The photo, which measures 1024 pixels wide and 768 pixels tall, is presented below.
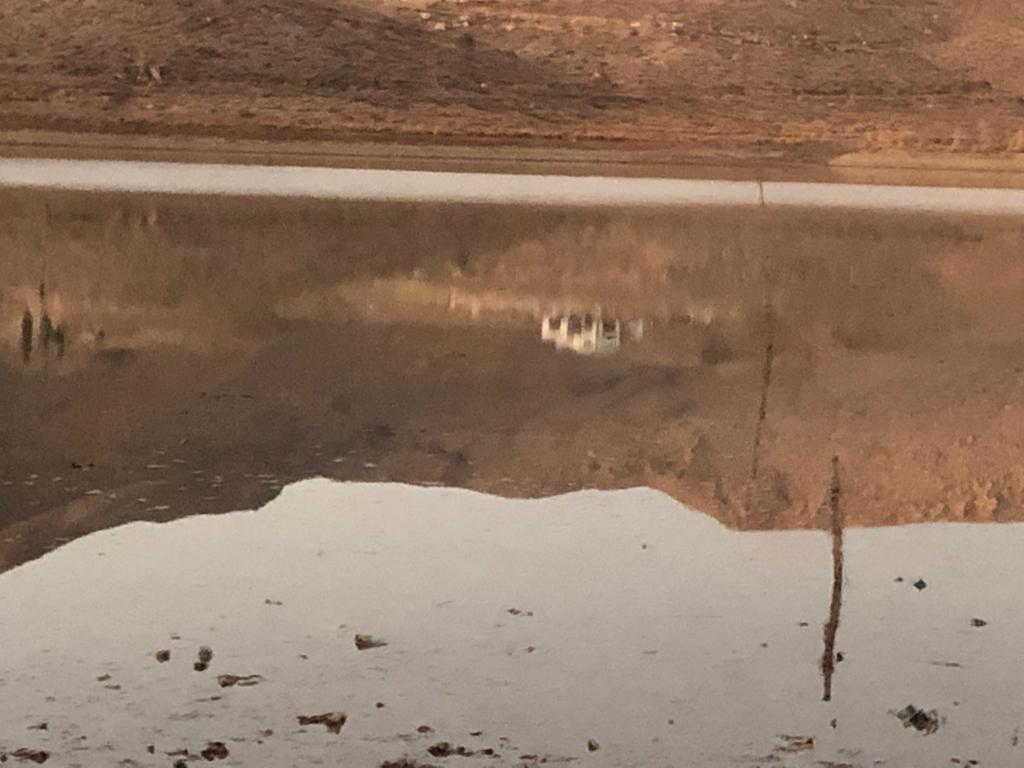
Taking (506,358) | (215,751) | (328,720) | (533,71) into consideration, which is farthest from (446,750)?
(533,71)

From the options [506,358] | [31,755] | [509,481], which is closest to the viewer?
[31,755]

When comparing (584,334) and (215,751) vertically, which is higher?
(584,334)

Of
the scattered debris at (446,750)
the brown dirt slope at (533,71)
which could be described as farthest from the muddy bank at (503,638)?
the brown dirt slope at (533,71)

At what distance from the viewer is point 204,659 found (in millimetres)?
1128

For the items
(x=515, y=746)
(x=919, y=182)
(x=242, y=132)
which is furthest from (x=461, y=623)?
(x=919, y=182)

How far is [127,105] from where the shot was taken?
4.57 feet

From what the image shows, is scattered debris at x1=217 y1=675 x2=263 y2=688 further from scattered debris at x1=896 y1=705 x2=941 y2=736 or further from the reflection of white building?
scattered debris at x1=896 y1=705 x2=941 y2=736

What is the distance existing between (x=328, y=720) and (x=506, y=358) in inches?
18.1

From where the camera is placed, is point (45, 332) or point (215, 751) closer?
point (215, 751)

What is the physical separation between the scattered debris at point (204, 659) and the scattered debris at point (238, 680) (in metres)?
0.02

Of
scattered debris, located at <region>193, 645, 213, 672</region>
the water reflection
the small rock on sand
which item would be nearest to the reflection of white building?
the water reflection

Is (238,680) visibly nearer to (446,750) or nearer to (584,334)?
(446,750)

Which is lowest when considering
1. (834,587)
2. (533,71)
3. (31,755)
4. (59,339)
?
(31,755)

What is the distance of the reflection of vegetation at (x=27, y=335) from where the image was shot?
134cm
